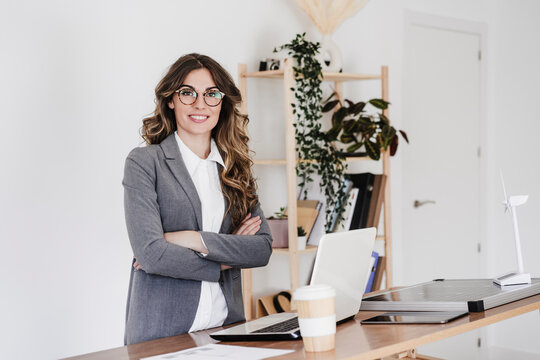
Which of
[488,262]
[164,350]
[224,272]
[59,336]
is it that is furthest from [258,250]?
[488,262]

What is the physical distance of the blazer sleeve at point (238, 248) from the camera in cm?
224

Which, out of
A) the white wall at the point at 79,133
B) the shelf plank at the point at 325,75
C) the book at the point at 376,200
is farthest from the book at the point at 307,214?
the shelf plank at the point at 325,75

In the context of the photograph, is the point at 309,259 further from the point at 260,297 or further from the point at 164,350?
the point at 164,350

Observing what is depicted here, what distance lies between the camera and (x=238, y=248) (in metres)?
2.30

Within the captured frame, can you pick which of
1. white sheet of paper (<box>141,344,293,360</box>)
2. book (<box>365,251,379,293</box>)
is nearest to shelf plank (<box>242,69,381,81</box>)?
book (<box>365,251,379,293</box>)

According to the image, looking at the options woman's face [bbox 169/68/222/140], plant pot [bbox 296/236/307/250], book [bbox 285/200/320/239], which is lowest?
plant pot [bbox 296/236/307/250]

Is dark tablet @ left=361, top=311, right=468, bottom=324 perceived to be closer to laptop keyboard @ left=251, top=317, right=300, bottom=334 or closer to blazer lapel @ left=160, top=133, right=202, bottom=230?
laptop keyboard @ left=251, top=317, right=300, bottom=334

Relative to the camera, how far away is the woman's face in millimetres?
2393

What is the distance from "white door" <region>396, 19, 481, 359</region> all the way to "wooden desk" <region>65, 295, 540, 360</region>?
284 cm

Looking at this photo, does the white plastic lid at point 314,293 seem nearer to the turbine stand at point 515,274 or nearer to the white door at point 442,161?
the turbine stand at point 515,274

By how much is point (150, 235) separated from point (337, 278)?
671 mm

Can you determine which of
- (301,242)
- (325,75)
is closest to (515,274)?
(301,242)

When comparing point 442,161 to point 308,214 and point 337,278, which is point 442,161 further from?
point 337,278

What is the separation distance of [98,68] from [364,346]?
2.08m
